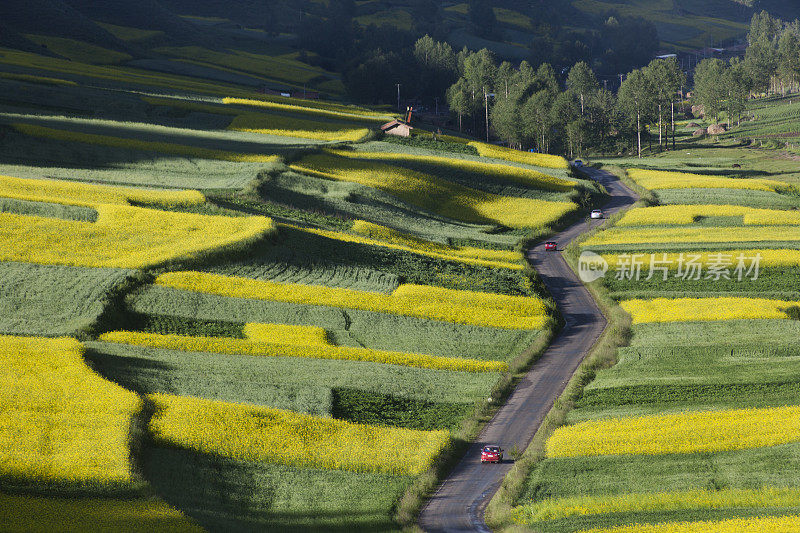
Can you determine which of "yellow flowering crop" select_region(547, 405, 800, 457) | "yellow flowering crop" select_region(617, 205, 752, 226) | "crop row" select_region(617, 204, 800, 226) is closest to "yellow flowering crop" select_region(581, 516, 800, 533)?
"yellow flowering crop" select_region(547, 405, 800, 457)

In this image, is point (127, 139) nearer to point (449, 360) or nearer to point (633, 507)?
point (449, 360)

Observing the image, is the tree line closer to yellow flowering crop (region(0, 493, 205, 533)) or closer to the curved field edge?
the curved field edge

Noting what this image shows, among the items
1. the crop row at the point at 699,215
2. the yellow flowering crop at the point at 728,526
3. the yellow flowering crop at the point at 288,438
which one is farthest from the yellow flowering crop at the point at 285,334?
the crop row at the point at 699,215

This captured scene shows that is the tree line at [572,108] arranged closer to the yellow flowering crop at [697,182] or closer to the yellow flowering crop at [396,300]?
the yellow flowering crop at [697,182]

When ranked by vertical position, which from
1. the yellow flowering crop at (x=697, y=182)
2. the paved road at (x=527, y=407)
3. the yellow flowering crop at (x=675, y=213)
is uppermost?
the yellow flowering crop at (x=697, y=182)

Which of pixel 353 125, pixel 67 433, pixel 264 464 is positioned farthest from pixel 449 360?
pixel 353 125

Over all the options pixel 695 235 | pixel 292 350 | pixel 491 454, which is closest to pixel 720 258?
pixel 695 235
